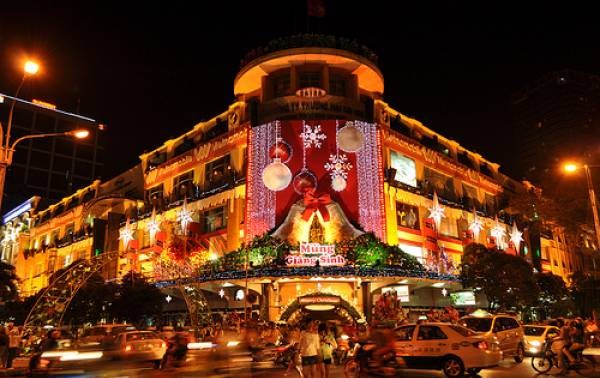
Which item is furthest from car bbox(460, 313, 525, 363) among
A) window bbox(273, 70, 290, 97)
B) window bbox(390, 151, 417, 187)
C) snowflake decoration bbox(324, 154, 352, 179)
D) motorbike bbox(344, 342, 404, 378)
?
window bbox(273, 70, 290, 97)

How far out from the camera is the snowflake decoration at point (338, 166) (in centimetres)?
3437

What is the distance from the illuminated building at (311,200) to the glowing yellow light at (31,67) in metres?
15.8

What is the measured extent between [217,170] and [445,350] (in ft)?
89.1

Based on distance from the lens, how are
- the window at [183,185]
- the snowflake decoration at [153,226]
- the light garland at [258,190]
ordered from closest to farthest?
the light garland at [258,190] → the window at [183,185] → the snowflake decoration at [153,226]

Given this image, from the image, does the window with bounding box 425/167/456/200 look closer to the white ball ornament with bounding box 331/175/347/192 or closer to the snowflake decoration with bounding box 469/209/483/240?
the snowflake decoration with bounding box 469/209/483/240

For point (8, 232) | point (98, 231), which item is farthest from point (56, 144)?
point (98, 231)

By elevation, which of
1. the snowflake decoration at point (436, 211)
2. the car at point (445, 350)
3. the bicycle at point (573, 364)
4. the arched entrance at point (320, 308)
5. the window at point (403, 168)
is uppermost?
the window at point (403, 168)

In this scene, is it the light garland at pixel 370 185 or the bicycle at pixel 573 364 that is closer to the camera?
the bicycle at pixel 573 364

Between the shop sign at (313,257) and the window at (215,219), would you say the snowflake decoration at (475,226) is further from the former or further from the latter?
the window at (215,219)

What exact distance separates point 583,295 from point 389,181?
77.9ft

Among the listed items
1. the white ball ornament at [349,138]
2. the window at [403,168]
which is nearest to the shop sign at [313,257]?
the white ball ornament at [349,138]

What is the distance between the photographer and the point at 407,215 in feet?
127

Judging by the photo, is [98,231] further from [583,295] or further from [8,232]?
[583,295]

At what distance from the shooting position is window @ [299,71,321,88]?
37.3m
